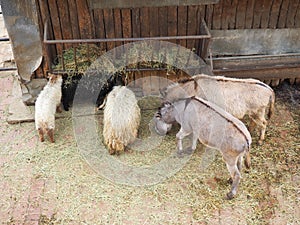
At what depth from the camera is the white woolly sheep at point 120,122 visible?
5.21 meters

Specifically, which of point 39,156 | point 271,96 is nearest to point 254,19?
point 271,96

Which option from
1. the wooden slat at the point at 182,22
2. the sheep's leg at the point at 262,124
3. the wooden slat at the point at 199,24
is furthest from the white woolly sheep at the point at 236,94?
the wooden slat at the point at 182,22

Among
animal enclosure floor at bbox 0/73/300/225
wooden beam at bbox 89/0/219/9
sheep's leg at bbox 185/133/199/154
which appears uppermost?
wooden beam at bbox 89/0/219/9

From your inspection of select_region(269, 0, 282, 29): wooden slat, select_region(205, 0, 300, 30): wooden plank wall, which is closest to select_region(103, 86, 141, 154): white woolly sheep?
select_region(205, 0, 300, 30): wooden plank wall

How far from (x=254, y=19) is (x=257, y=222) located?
323 cm

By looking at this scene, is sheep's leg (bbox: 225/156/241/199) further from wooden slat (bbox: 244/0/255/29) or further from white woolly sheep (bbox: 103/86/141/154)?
wooden slat (bbox: 244/0/255/29)

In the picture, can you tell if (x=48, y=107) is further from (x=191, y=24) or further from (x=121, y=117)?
(x=191, y=24)

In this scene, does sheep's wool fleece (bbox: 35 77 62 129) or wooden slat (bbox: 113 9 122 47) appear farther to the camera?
wooden slat (bbox: 113 9 122 47)

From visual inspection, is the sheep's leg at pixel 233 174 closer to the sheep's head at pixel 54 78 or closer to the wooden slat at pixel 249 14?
the wooden slat at pixel 249 14

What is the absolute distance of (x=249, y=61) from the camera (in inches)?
246

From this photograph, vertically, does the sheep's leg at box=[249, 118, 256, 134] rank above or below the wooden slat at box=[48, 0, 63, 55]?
below

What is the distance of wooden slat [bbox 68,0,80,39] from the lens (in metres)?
5.45

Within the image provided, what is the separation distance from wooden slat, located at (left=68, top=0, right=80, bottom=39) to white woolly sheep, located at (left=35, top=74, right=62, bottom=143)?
2.44 feet

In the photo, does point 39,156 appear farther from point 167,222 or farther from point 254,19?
point 254,19
